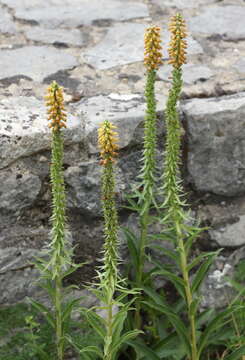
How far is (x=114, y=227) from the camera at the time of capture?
267cm

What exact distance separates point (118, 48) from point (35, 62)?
0.62m

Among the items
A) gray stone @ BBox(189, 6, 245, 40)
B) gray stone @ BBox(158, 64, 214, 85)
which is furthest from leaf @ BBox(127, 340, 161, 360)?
gray stone @ BBox(189, 6, 245, 40)

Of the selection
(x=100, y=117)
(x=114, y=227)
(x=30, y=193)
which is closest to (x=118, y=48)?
(x=100, y=117)

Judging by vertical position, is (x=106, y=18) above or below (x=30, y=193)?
above

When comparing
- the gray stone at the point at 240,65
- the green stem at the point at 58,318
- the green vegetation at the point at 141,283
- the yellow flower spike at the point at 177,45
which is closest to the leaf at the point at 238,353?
the green vegetation at the point at 141,283

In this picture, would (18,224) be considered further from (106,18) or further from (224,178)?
(106,18)

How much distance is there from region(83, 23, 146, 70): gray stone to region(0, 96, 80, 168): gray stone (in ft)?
2.56

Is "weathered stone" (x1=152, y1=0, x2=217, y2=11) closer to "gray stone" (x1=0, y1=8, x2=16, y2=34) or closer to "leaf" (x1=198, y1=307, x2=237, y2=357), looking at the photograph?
"gray stone" (x1=0, y1=8, x2=16, y2=34)

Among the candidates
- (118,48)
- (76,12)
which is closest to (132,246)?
(118,48)

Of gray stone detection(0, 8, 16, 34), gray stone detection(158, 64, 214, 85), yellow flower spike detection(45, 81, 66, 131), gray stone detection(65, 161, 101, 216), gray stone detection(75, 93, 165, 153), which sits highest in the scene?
yellow flower spike detection(45, 81, 66, 131)

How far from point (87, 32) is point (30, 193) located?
5.34ft

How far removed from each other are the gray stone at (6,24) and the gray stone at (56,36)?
0.39ft

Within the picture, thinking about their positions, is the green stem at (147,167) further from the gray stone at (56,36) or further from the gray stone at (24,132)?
the gray stone at (56,36)

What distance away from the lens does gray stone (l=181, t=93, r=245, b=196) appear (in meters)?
3.45
